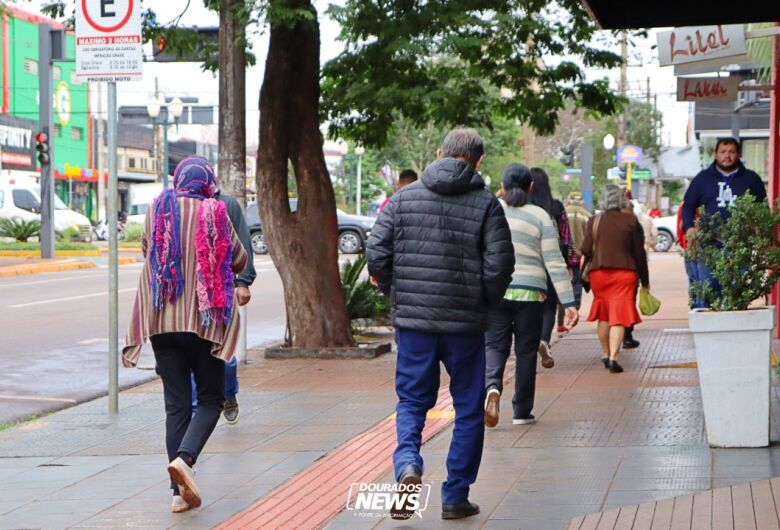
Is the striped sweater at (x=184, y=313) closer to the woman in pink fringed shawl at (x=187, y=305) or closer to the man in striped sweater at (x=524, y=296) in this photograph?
Result: the woman in pink fringed shawl at (x=187, y=305)

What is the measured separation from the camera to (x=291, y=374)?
12.5m

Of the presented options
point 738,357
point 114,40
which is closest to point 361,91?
point 114,40

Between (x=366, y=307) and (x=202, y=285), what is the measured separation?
29.3ft

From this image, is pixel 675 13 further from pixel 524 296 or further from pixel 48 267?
pixel 48 267

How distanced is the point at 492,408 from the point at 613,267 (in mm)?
3711

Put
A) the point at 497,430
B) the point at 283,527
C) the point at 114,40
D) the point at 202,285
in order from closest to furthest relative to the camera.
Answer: the point at 283,527
the point at 202,285
the point at 497,430
the point at 114,40

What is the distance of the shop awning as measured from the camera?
716 centimetres

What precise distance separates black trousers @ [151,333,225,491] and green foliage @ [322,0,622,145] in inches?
277

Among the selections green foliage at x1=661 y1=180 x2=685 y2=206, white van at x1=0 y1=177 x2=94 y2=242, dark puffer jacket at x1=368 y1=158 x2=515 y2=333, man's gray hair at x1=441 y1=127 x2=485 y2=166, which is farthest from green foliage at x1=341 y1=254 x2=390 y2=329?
green foliage at x1=661 y1=180 x2=685 y2=206

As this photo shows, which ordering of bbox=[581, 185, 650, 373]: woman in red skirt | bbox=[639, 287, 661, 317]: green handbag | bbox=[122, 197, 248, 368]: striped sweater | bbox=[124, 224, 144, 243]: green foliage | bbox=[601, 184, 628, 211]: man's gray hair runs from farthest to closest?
bbox=[124, 224, 144, 243]: green foliage < bbox=[639, 287, 661, 317]: green handbag < bbox=[601, 184, 628, 211]: man's gray hair < bbox=[581, 185, 650, 373]: woman in red skirt < bbox=[122, 197, 248, 368]: striped sweater

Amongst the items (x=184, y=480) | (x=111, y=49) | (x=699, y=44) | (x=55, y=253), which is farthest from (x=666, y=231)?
(x=184, y=480)

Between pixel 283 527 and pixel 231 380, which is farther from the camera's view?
→ pixel 231 380

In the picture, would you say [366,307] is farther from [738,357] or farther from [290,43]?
[738,357]

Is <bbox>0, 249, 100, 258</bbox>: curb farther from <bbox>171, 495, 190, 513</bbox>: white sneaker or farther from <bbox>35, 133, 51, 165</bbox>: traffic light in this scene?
<bbox>171, 495, 190, 513</bbox>: white sneaker
